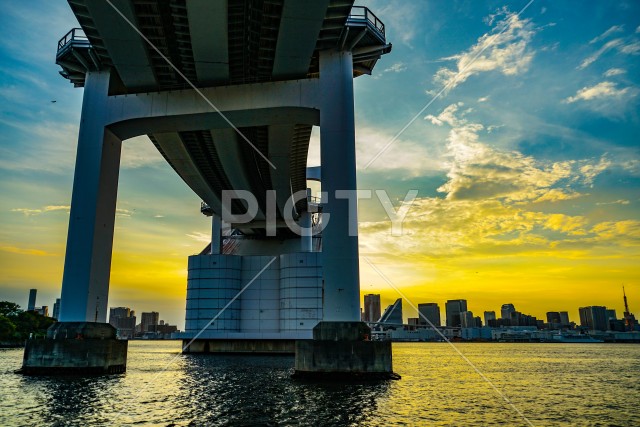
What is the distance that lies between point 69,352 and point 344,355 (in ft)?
50.6

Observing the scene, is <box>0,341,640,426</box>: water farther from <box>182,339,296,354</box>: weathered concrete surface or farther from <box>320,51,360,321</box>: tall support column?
<box>182,339,296,354</box>: weathered concrete surface

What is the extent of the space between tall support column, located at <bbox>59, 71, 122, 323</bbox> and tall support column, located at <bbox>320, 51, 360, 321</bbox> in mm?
13973

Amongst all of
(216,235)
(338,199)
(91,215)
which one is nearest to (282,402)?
(338,199)

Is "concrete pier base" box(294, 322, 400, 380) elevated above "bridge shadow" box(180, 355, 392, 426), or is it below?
above

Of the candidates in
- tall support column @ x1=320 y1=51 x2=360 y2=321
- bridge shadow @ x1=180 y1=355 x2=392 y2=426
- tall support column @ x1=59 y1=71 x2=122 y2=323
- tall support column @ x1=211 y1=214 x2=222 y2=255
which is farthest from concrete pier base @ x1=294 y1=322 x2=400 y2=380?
tall support column @ x1=211 y1=214 x2=222 y2=255

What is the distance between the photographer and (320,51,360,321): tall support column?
1046 inches

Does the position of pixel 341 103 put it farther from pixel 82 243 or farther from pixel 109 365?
pixel 109 365

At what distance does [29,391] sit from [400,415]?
17.2 meters

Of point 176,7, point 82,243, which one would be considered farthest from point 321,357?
point 176,7

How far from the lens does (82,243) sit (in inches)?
1168

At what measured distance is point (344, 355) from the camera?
2462 centimetres

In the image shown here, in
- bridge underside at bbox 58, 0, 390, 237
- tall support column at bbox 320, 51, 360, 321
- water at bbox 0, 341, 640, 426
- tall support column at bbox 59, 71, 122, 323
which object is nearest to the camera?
water at bbox 0, 341, 640, 426

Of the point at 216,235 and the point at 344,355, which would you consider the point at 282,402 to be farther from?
the point at 216,235

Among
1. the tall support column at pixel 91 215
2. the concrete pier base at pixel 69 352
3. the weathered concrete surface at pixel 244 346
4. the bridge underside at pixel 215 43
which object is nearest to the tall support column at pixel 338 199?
the bridge underside at pixel 215 43
